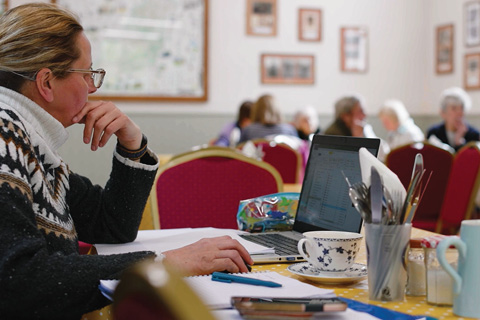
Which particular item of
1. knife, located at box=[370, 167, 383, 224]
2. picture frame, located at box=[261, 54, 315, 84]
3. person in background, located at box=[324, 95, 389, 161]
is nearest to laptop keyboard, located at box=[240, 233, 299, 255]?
knife, located at box=[370, 167, 383, 224]

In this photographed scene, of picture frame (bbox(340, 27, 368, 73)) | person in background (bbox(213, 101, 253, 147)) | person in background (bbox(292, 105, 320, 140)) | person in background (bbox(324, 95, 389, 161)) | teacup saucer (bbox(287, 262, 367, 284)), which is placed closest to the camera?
teacup saucer (bbox(287, 262, 367, 284))

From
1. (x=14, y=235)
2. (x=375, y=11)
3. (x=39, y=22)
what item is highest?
(x=375, y=11)

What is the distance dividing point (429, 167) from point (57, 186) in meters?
2.96

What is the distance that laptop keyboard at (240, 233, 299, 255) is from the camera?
4.36 ft

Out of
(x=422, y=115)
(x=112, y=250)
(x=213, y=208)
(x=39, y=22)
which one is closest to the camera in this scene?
(x=39, y=22)

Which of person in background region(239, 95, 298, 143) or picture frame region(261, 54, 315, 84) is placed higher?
picture frame region(261, 54, 315, 84)

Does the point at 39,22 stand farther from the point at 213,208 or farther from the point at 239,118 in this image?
the point at 239,118

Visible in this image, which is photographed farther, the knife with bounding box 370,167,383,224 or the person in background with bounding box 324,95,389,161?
the person in background with bounding box 324,95,389,161

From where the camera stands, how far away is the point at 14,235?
0.99m

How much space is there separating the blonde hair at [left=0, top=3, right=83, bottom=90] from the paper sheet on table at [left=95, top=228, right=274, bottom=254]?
0.42 metres

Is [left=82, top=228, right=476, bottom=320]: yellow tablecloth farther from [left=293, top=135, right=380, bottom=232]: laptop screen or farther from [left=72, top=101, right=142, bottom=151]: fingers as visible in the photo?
[left=72, top=101, right=142, bottom=151]: fingers

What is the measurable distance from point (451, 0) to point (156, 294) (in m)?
7.92

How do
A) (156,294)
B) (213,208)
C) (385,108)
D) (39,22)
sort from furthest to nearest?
(385,108) < (213,208) < (39,22) < (156,294)

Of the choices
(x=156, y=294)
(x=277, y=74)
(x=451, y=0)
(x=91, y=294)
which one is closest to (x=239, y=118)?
(x=277, y=74)
